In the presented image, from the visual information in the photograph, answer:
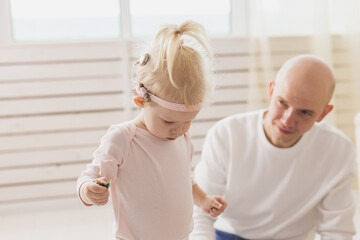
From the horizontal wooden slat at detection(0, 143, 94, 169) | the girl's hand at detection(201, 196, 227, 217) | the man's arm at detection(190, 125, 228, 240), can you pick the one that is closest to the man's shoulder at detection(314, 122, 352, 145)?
the man's arm at detection(190, 125, 228, 240)

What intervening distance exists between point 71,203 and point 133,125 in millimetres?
2134

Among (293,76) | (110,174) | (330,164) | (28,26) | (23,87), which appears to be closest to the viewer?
(110,174)

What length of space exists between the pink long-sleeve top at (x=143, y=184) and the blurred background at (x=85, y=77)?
176cm

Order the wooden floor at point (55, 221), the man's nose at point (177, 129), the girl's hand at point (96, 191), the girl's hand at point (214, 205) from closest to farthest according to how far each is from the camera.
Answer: the girl's hand at point (96, 191), the man's nose at point (177, 129), the girl's hand at point (214, 205), the wooden floor at point (55, 221)

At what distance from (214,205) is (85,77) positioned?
2.00 m

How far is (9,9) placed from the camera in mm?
3127

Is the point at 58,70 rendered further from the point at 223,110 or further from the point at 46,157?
the point at 223,110

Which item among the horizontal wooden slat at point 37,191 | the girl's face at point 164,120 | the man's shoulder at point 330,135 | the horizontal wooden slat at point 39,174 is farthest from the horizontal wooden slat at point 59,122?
the girl's face at point 164,120

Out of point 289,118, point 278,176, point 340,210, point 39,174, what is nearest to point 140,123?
point 289,118

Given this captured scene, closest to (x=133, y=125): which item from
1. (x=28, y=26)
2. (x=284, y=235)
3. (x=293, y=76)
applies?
(x=293, y=76)

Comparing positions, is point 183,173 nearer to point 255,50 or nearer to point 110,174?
point 110,174

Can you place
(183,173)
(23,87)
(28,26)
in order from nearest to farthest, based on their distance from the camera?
(183,173)
(23,87)
(28,26)

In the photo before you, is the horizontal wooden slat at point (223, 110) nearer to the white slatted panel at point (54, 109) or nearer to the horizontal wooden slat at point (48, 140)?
the white slatted panel at point (54, 109)

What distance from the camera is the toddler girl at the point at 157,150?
100cm
